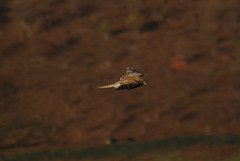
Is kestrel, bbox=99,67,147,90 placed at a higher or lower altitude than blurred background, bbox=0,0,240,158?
lower

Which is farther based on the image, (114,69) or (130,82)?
(114,69)

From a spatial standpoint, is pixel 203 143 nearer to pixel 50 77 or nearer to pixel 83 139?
pixel 83 139

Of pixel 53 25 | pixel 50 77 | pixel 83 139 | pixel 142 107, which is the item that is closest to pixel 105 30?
pixel 53 25

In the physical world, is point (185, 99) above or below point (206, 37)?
below

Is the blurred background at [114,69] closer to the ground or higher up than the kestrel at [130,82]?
higher up

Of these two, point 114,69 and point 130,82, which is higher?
point 114,69

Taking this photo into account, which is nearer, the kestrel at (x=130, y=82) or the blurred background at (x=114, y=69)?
the kestrel at (x=130, y=82)

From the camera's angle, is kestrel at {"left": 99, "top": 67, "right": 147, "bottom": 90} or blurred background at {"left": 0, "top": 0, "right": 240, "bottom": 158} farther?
blurred background at {"left": 0, "top": 0, "right": 240, "bottom": 158}

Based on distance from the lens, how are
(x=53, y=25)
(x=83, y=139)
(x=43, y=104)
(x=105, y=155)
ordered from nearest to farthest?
(x=105, y=155), (x=83, y=139), (x=43, y=104), (x=53, y=25)
